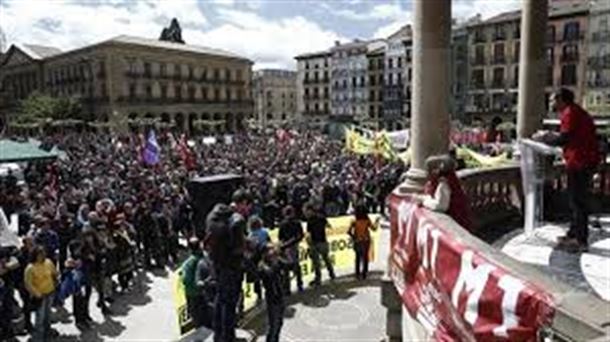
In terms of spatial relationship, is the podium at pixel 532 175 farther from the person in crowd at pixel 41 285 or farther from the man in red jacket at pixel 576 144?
the person in crowd at pixel 41 285

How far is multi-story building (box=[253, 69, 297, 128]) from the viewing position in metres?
152

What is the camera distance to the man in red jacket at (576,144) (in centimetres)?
700

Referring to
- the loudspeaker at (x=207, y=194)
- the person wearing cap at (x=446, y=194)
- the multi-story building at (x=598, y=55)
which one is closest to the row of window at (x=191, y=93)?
the multi-story building at (x=598, y=55)

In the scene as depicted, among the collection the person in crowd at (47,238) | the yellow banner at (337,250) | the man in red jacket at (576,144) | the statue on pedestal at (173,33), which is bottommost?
the yellow banner at (337,250)

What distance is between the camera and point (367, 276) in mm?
15781

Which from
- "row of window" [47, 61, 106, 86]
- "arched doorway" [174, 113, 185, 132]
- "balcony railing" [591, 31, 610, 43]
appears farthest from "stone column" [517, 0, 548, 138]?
"arched doorway" [174, 113, 185, 132]

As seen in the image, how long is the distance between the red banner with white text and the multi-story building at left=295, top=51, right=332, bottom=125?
10739cm

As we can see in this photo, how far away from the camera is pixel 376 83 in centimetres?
10319

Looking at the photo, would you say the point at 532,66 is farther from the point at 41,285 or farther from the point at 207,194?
the point at 207,194

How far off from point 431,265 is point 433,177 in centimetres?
152

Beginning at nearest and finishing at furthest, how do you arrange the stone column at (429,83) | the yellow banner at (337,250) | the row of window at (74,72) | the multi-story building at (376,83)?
1. the stone column at (429,83)
2. the yellow banner at (337,250)
3. the row of window at (74,72)
4. the multi-story building at (376,83)

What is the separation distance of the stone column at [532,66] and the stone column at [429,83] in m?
2.40

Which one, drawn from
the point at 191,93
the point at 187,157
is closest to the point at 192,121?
the point at 191,93

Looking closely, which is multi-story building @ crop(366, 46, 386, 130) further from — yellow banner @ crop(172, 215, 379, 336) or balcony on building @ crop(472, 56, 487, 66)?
yellow banner @ crop(172, 215, 379, 336)
